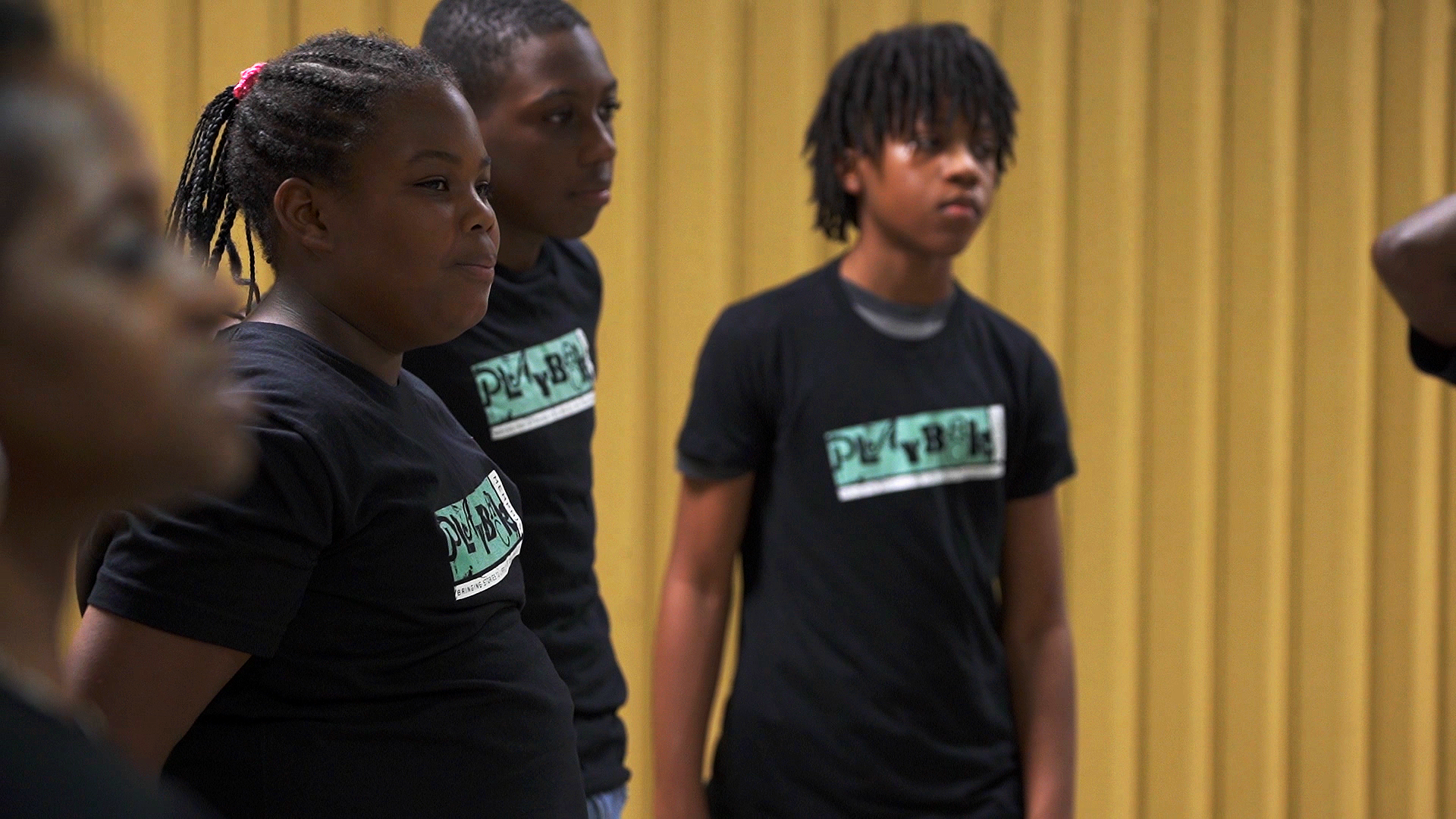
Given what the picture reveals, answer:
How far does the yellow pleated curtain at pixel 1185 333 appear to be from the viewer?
2.57 m

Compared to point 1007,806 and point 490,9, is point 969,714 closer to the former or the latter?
point 1007,806

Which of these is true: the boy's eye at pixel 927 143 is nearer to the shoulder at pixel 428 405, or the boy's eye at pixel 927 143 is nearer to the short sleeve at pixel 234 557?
the shoulder at pixel 428 405

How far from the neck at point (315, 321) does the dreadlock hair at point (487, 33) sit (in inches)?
21.0

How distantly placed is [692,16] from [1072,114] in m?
0.73

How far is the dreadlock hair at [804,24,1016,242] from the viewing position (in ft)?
6.61

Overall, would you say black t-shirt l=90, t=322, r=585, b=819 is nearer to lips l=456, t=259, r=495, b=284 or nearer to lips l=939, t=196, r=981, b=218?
lips l=456, t=259, r=495, b=284

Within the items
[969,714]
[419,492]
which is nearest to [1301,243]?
[969,714]

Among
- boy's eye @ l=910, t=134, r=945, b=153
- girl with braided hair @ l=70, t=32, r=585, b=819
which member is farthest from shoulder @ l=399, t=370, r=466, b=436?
boy's eye @ l=910, t=134, r=945, b=153

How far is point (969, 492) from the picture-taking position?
190 centimetres

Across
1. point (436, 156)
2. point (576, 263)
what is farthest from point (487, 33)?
point (436, 156)

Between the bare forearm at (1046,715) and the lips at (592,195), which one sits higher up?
the lips at (592,195)

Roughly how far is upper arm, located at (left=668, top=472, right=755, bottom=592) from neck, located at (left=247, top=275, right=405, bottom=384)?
842mm

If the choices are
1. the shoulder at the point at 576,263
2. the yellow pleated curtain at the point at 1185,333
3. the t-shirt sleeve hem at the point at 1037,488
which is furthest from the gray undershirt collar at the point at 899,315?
the yellow pleated curtain at the point at 1185,333

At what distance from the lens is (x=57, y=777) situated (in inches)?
19.8
